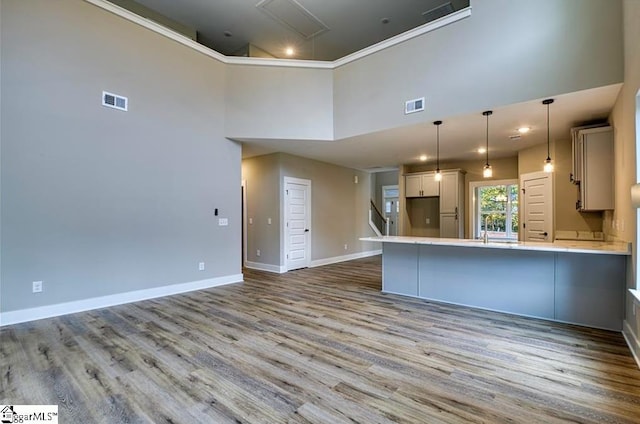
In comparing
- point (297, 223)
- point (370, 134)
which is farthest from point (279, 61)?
point (297, 223)

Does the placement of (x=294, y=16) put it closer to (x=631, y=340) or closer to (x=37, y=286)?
(x=37, y=286)

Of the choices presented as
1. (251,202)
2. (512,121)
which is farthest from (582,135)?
(251,202)

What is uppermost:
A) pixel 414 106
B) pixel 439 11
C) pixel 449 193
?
pixel 439 11

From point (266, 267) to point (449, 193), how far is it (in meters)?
4.72

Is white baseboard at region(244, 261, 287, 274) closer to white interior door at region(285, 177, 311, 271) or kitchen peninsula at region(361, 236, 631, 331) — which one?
white interior door at region(285, 177, 311, 271)

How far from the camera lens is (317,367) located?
2.51 m

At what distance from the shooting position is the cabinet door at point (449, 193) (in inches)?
292

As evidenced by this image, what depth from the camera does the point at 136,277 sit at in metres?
4.55

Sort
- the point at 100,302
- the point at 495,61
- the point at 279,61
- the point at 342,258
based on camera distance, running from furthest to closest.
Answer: the point at 342,258 < the point at 279,61 < the point at 100,302 < the point at 495,61

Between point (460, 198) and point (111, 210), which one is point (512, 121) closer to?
point (460, 198)

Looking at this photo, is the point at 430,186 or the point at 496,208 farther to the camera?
the point at 430,186

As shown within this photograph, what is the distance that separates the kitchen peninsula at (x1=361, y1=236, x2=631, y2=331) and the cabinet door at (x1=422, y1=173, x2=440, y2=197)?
11.3 feet

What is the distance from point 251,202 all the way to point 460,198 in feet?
16.5

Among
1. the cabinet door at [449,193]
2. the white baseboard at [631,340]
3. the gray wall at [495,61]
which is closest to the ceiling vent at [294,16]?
the gray wall at [495,61]
